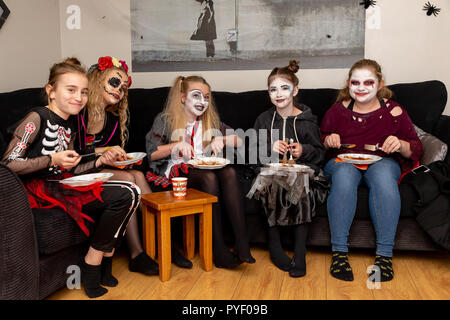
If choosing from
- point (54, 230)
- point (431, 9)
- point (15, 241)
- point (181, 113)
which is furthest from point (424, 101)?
point (15, 241)

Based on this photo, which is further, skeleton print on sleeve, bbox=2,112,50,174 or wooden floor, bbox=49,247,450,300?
wooden floor, bbox=49,247,450,300

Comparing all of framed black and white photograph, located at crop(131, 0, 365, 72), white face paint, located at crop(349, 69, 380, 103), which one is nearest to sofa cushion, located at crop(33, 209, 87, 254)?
white face paint, located at crop(349, 69, 380, 103)

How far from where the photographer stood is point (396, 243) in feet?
6.23

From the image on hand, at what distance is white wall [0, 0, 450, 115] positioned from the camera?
258 cm

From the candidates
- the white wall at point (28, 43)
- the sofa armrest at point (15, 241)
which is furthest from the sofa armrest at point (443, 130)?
the white wall at point (28, 43)

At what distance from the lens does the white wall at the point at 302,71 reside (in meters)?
2.58

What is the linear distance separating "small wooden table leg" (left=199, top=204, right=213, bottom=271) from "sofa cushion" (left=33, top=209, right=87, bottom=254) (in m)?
0.56

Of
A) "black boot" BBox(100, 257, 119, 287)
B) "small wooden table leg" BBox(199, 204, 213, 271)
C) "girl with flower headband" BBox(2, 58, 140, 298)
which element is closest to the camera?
"girl with flower headband" BBox(2, 58, 140, 298)

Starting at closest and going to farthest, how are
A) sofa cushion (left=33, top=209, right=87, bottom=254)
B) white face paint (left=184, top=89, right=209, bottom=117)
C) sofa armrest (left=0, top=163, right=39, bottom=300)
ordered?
sofa armrest (left=0, top=163, right=39, bottom=300) < sofa cushion (left=33, top=209, right=87, bottom=254) < white face paint (left=184, top=89, right=209, bottom=117)

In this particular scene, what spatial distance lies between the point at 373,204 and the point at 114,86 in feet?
4.80

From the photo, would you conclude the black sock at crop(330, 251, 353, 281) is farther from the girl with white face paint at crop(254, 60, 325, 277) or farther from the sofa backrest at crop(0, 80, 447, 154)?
the sofa backrest at crop(0, 80, 447, 154)

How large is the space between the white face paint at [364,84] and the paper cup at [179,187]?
3.59 feet
